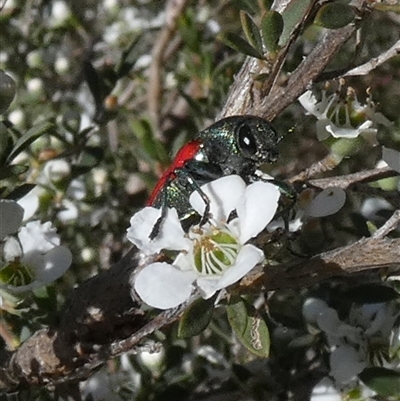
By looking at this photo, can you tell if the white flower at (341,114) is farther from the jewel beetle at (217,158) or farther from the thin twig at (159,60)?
the thin twig at (159,60)

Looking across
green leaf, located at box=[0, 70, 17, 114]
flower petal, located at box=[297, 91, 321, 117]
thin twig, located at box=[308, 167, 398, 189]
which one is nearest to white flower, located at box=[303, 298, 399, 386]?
thin twig, located at box=[308, 167, 398, 189]

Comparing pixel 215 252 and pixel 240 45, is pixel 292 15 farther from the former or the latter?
pixel 215 252

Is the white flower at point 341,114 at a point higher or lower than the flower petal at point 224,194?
lower

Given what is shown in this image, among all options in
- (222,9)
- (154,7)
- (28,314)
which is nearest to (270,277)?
(28,314)

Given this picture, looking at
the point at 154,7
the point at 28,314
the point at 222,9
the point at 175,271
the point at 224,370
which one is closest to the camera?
the point at 175,271

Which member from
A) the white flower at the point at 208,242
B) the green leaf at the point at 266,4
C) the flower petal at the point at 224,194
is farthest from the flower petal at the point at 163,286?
the green leaf at the point at 266,4

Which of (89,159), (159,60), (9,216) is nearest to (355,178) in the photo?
(9,216)

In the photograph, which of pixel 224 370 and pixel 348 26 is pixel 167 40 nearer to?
pixel 224 370
